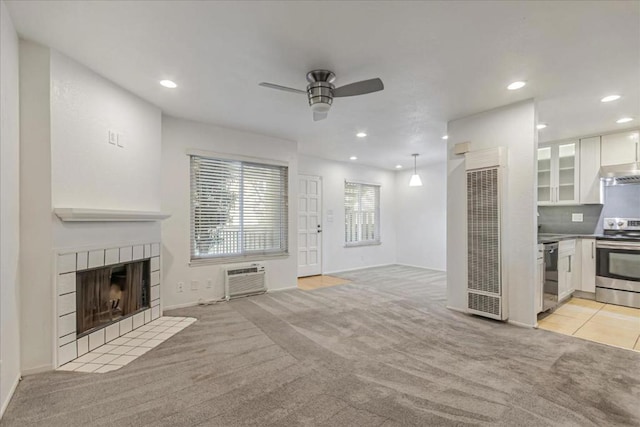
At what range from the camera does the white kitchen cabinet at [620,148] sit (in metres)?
4.24

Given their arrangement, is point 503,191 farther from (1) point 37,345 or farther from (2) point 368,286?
(1) point 37,345

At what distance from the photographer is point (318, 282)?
5.86m

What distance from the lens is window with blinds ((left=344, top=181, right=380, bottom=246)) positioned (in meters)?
7.21

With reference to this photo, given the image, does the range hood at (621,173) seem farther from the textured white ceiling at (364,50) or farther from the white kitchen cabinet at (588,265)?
the white kitchen cabinet at (588,265)

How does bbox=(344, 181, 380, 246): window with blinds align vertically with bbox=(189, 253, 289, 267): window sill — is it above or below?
above

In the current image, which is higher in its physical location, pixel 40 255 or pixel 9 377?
pixel 40 255

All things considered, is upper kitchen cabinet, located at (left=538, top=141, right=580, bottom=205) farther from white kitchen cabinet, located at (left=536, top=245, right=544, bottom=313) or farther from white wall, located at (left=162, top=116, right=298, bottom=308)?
white wall, located at (left=162, top=116, right=298, bottom=308)

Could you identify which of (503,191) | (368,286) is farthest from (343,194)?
(503,191)

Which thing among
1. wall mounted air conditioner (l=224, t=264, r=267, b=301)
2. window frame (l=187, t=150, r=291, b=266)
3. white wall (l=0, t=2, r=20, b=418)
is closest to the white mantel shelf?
white wall (l=0, t=2, r=20, b=418)

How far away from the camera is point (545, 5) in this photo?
188 cm

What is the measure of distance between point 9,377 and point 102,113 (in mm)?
2260

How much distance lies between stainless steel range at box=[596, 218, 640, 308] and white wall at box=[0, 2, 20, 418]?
6486 millimetres

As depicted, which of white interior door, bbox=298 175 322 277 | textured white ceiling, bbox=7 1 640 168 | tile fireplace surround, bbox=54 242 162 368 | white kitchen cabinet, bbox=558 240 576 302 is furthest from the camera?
white interior door, bbox=298 175 322 277

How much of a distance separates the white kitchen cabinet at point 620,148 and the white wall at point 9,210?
6765 mm
